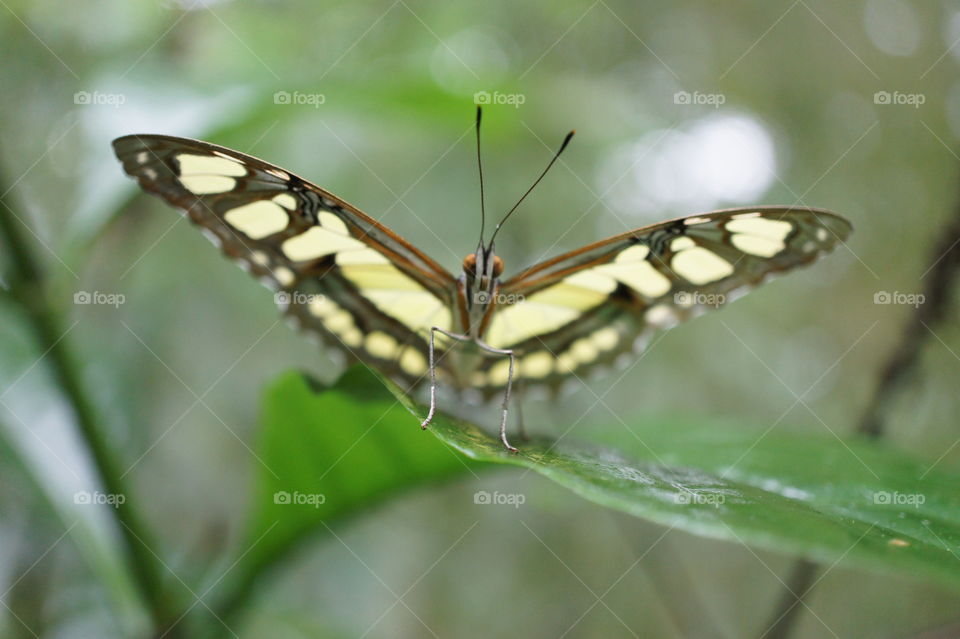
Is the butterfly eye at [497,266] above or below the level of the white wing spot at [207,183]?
below

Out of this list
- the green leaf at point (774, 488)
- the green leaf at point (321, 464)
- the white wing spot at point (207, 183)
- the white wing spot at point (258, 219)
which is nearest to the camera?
the green leaf at point (774, 488)

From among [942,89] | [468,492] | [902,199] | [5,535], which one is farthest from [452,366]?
[942,89]

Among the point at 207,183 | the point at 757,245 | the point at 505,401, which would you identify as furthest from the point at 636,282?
the point at 207,183

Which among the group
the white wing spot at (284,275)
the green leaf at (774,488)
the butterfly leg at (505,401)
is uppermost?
the white wing spot at (284,275)

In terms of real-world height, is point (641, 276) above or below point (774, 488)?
above

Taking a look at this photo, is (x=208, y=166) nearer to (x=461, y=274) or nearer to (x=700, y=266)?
(x=461, y=274)

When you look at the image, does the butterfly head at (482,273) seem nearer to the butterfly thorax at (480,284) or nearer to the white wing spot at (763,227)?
the butterfly thorax at (480,284)

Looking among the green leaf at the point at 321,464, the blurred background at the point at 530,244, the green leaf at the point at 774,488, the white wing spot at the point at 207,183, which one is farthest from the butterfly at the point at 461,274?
the blurred background at the point at 530,244
